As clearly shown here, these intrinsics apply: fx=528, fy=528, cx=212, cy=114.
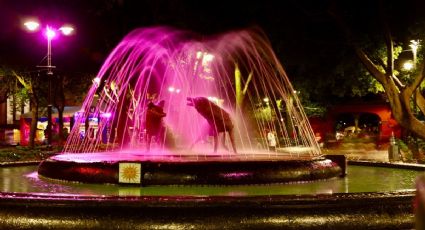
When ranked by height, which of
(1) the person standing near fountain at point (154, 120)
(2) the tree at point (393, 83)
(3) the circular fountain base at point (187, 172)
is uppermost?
(2) the tree at point (393, 83)

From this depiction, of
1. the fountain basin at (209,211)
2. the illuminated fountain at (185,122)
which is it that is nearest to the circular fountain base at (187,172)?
the illuminated fountain at (185,122)

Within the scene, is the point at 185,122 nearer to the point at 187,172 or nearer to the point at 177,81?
the point at 177,81

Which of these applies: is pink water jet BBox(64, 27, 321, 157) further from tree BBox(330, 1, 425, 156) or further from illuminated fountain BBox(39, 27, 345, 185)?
tree BBox(330, 1, 425, 156)

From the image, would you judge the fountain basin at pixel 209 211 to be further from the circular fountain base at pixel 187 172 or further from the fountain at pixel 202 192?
Result: the circular fountain base at pixel 187 172

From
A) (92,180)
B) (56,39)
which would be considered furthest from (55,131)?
(92,180)

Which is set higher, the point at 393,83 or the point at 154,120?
the point at 393,83

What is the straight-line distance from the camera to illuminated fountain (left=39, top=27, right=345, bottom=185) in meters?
9.69

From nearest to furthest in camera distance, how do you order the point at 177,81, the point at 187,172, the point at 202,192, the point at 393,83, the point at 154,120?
the point at 202,192
the point at 187,172
the point at 154,120
the point at 177,81
the point at 393,83

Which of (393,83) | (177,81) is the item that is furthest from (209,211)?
(393,83)

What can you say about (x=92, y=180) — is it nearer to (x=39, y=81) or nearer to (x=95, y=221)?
(x=95, y=221)

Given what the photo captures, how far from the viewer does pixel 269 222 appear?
682 centimetres

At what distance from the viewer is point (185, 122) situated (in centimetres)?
1970

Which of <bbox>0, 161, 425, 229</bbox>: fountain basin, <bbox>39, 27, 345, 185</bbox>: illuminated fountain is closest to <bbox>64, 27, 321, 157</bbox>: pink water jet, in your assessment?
<bbox>39, 27, 345, 185</bbox>: illuminated fountain

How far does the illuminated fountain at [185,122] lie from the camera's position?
9.69 m
